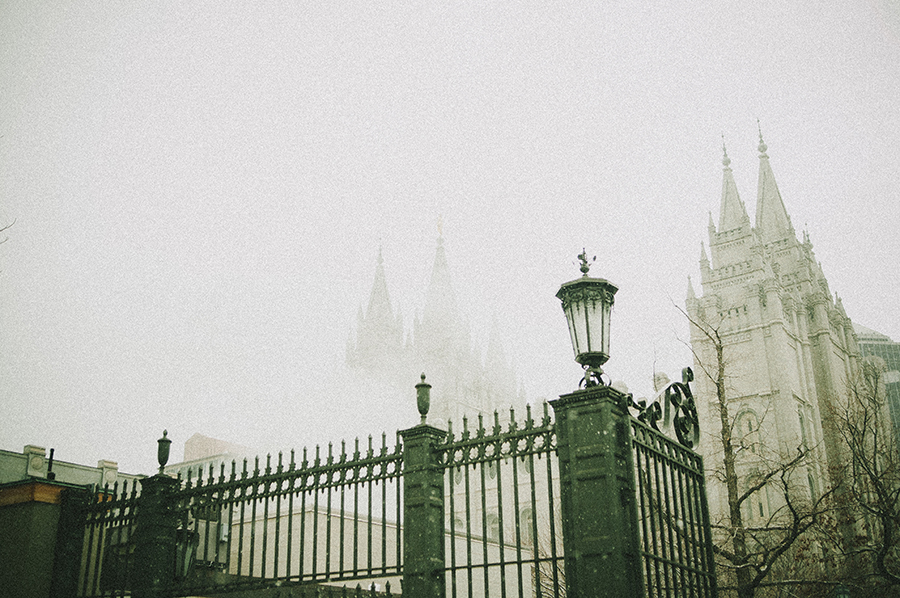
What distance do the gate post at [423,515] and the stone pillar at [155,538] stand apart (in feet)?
11.1

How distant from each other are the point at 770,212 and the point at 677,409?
2125 inches

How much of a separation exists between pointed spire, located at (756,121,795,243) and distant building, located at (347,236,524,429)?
31.5 metres

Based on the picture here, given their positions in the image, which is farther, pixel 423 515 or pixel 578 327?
pixel 423 515

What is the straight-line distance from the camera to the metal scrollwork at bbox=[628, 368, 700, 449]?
265 inches

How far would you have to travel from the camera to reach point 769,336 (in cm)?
4528

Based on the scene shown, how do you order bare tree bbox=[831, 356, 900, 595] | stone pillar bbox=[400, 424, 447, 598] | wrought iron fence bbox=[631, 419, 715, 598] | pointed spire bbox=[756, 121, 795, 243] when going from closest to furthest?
wrought iron fence bbox=[631, 419, 715, 598] < stone pillar bbox=[400, 424, 447, 598] < bare tree bbox=[831, 356, 900, 595] < pointed spire bbox=[756, 121, 795, 243]

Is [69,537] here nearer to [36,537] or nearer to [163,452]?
[36,537]

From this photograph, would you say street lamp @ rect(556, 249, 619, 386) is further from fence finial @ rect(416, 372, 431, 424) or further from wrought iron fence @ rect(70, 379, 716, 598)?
fence finial @ rect(416, 372, 431, 424)

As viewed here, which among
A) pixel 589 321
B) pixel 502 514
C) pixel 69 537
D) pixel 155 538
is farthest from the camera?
pixel 69 537

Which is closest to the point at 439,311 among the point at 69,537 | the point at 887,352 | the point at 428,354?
→ the point at 428,354

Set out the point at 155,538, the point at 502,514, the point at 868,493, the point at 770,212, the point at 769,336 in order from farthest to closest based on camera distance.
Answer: the point at 770,212 → the point at 769,336 → the point at 868,493 → the point at 155,538 → the point at 502,514

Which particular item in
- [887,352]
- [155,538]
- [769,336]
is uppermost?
[887,352]

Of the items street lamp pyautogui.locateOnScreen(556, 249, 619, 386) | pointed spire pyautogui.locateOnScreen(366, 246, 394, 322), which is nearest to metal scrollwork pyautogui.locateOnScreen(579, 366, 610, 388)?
street lamp pyautogui.locateOnScreen(556, 249, 619, 386)

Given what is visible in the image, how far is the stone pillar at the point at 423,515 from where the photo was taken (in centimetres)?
658
